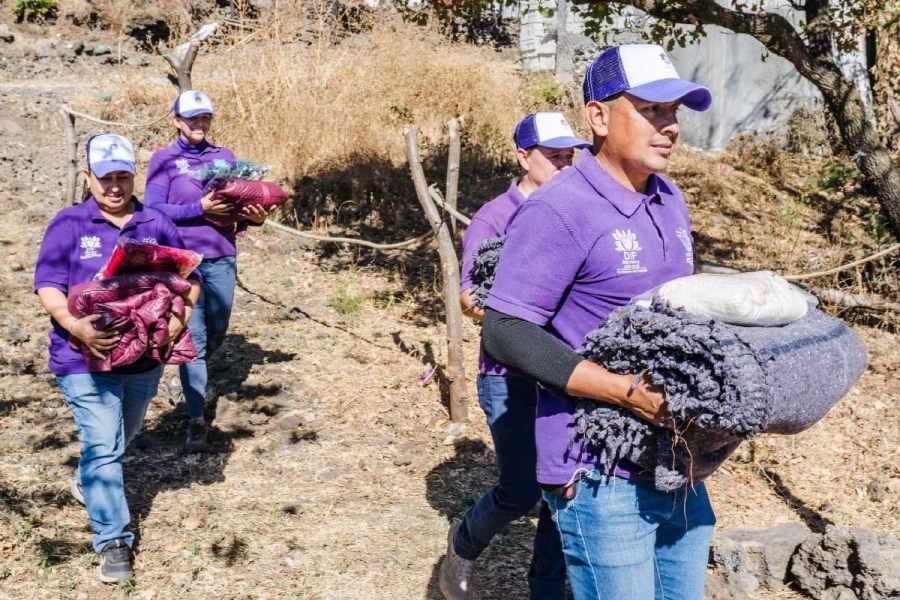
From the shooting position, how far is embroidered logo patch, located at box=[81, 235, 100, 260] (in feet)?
12.3

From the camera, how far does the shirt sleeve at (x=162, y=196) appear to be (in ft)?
16.3

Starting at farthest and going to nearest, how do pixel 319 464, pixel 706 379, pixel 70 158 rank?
pixel 70 158 < pixel 319 464 < pixel 706 379

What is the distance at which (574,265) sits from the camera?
7.00 ft

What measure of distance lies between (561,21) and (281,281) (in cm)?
702

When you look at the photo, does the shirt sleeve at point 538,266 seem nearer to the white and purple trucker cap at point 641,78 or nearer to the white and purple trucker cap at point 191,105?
the white and purple trucker cap at point 641,78

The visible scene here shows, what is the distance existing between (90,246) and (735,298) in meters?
2.80

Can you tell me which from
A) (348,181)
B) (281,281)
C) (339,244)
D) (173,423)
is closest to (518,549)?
(173,423)

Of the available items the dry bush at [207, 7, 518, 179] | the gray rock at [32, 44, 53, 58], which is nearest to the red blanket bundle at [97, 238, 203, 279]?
the dry bush at [207, 7, 518, 179]

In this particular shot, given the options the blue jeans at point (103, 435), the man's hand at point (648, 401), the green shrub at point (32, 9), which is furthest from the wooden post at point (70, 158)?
the green shrub at point (32, 9)

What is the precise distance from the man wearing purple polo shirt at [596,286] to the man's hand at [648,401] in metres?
0.03

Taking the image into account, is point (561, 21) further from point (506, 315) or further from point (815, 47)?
point (506, 315)

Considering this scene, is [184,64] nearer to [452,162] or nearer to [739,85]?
[452,162]

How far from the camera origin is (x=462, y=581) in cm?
375

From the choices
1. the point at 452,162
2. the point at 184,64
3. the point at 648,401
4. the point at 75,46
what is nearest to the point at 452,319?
the point at 452,162
